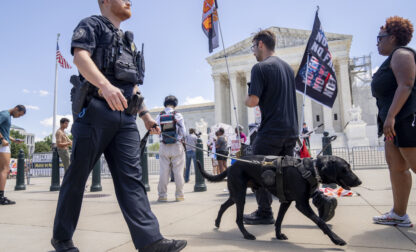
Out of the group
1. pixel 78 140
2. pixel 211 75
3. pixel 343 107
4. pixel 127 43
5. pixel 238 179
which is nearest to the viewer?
pixel 78 140

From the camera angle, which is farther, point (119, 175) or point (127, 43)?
point (127, 43)

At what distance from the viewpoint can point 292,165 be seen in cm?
272

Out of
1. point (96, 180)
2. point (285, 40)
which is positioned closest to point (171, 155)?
point (96, 180)

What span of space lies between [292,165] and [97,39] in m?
1.89

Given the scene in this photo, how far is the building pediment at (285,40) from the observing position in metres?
41.1

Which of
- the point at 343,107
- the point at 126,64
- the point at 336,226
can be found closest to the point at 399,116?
the point at 336,226

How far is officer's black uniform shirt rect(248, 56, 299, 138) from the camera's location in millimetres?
3291

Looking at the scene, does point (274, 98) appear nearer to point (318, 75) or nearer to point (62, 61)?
point (318, 75)

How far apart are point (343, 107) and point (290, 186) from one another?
4170cm

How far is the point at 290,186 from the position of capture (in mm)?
2676

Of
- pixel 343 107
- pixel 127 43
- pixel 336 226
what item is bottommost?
pixel 336 226

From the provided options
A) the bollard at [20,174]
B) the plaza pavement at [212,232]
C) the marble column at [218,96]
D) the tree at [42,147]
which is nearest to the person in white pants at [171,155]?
the plaza pavement at [212,232]

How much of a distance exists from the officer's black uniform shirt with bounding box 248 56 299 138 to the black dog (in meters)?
0.52

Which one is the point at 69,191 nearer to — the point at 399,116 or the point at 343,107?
the point at 399,116
